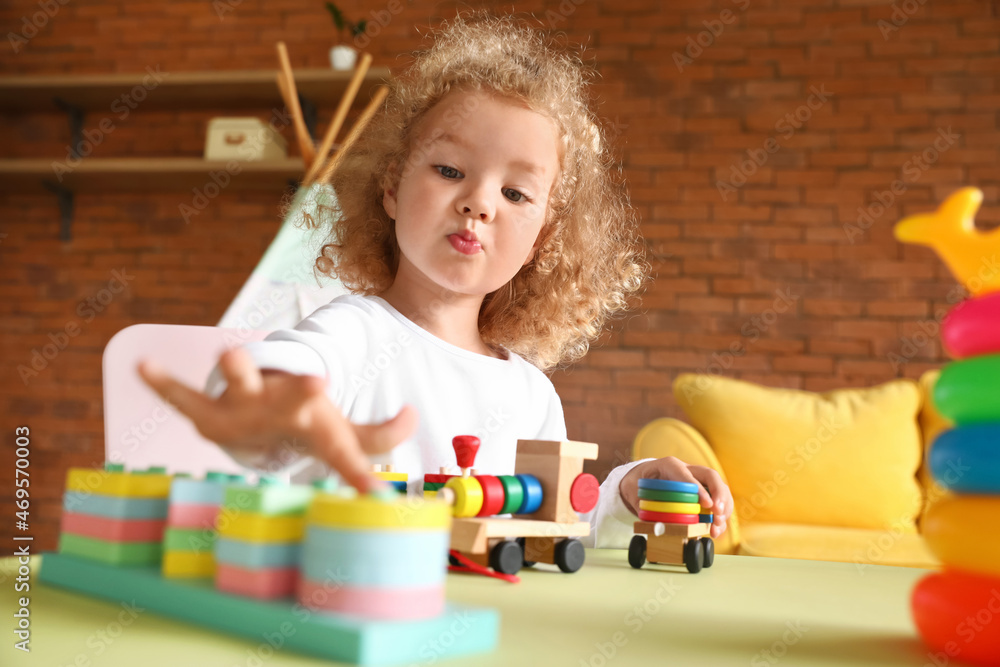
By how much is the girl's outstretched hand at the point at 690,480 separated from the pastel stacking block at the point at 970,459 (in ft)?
1.51

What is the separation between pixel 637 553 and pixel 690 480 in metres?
0.13

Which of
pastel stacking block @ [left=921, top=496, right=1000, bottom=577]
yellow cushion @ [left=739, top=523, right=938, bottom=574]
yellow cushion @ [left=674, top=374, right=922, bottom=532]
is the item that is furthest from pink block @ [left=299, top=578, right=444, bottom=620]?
yellow cushion @ [left=674, top=374, right=922, bottom=532]

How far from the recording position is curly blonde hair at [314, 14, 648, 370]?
45.1 inches

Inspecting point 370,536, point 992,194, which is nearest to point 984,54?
point 992,194

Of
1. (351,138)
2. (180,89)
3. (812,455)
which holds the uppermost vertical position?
(180,89)

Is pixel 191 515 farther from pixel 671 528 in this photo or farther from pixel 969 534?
pixel 671 528

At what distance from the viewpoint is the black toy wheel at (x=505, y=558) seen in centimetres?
63

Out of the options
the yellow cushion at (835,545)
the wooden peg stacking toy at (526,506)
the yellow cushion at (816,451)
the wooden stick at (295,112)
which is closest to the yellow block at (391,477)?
the wooden peg stacking toy at (526,506)

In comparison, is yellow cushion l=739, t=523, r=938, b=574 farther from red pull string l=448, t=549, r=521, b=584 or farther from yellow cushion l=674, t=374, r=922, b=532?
red pull string l=448, t=549, r=521, b=584

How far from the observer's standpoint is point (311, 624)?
346mm

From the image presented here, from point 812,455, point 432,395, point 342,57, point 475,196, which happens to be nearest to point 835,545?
point 812,455

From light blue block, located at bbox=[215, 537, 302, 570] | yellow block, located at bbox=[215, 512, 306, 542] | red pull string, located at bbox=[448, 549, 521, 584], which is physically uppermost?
yellow block, located at bbox=[215, 512, 306, 542]

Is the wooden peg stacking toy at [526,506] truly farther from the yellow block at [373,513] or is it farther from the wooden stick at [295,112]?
the wooden stick at [295,112]

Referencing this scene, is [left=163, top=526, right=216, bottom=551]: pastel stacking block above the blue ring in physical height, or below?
below
